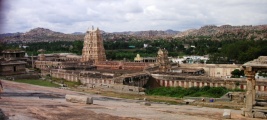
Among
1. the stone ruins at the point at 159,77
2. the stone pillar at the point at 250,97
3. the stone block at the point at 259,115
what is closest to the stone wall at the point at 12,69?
the stone ruins at the point at 159,77

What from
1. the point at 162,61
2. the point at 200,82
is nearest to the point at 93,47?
the point at 162,61

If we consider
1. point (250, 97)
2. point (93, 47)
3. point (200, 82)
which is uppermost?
point (93, 47)

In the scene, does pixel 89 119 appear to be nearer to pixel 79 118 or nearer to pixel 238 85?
pixel 79 118

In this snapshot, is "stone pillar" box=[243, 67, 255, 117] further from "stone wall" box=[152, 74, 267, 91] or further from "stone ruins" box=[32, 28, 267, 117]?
"stone wall" box=[152, 74, 267, 91]

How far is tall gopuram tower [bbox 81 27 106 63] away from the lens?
232ft

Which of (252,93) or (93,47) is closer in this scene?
(252,93)

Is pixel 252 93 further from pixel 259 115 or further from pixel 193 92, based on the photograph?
pixel 193 92

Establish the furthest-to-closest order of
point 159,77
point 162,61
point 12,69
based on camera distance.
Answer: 1. point 162,61
2. point 159,77
3. point 12,69

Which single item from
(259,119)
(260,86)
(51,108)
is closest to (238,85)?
(260,86)

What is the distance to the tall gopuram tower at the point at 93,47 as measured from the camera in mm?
70562

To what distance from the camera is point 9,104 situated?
719 inches

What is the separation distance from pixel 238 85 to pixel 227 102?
11787 millimetres

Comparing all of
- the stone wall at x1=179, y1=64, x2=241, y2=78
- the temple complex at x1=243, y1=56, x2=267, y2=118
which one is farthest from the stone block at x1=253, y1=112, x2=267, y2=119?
the stone wall at x1=179, y1=64, x2=241, y2=78

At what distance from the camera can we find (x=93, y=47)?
7162 centimetres
